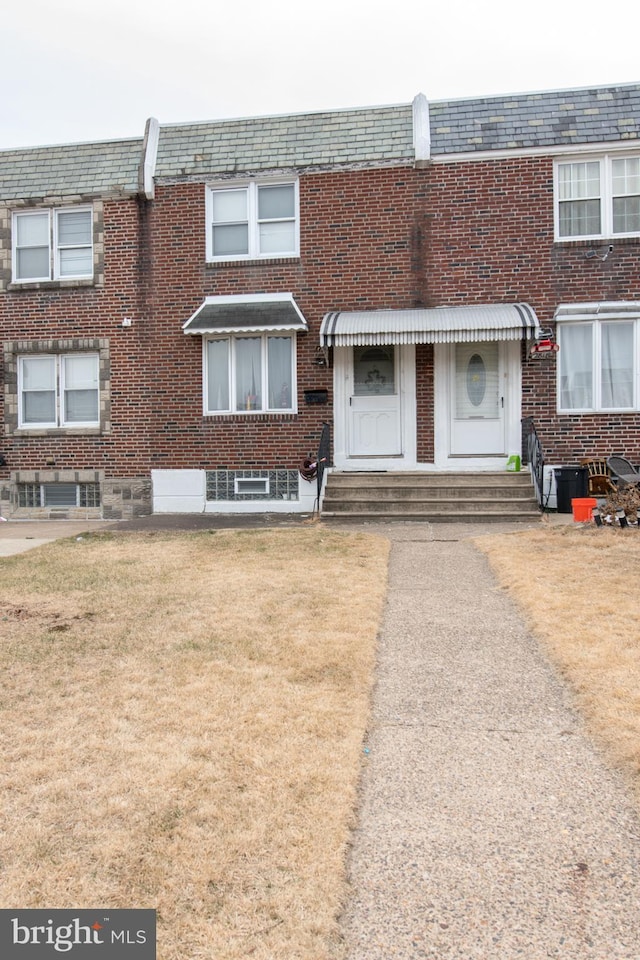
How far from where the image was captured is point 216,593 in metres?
6.75

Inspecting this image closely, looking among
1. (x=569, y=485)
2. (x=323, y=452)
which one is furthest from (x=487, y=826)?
(x=323, y=452)

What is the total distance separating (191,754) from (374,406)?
10.9m

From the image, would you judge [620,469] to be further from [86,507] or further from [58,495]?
[58,495]

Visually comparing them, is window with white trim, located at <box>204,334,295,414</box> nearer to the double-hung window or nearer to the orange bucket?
the double-hung window

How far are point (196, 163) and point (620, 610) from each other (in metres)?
12.1

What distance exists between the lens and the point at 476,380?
13633mm

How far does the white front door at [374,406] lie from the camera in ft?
45.2

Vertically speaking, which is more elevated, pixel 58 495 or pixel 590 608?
pixel 58 495

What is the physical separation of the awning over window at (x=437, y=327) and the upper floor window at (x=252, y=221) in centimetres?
220

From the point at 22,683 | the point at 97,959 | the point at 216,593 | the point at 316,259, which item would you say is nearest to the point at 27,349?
the point at 316,259

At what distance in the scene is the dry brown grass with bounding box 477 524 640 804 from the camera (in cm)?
383

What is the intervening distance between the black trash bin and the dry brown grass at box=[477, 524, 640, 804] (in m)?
1.98

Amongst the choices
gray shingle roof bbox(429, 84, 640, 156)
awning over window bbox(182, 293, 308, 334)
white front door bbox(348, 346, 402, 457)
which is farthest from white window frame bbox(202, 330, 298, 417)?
gray shingle roof bbox(429, 84, 640, 156)

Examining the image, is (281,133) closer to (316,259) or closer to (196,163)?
(196,163)
